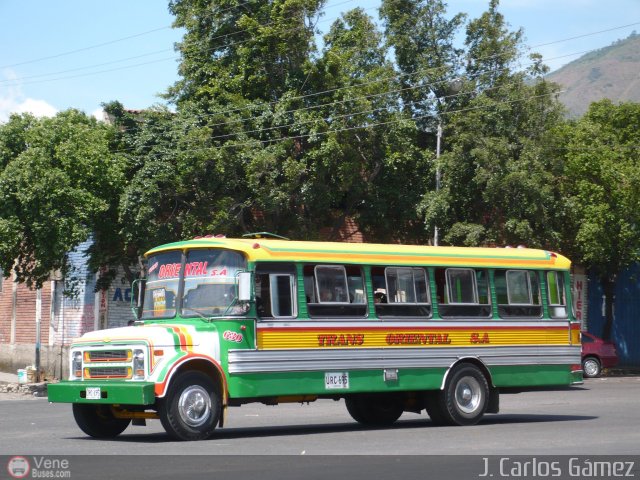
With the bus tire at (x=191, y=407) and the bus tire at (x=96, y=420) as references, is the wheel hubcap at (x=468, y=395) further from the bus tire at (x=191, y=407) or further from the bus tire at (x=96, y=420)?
the bus tire at (x=96, y=420)

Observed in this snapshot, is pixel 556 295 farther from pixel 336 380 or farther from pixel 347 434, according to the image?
pixel 347 434

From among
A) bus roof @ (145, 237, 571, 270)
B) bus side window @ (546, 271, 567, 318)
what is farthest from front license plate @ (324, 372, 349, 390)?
bus side window @ (546, 271, 567, 318)

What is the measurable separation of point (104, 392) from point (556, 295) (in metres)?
8.34

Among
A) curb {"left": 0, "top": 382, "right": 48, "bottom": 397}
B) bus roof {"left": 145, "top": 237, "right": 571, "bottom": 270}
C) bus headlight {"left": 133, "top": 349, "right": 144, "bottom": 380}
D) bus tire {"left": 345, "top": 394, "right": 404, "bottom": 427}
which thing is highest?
bus roof {"left": 145, "top": 237, "right": 571, "bottom": 270}

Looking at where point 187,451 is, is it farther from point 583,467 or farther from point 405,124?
point 405,124

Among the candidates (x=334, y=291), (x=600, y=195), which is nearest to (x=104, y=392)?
(x=334, y=291)

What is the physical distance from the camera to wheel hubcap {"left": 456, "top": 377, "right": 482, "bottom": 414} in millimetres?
17328

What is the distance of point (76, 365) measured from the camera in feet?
50.4

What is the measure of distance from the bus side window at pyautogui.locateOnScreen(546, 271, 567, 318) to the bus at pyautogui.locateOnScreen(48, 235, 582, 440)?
0.03 metres

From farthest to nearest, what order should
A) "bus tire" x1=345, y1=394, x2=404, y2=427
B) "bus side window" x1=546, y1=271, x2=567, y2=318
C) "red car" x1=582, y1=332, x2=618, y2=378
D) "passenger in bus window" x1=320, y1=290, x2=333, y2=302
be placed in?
"red car" x1=582, y1=332, x2=618, y2=378 → "bus side window" x1=546, y1=271, x2=567, y2=318 → "bus tire" x1=345, y1=394, x2=404, y2=427 → "passenger in bus window" x1=320, y1=290, x2=333, y2=302

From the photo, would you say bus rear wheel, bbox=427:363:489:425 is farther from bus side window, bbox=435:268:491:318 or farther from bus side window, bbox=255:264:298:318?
bus side window, bbox=255:264:298:318

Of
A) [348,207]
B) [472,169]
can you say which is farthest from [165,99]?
[472,169]

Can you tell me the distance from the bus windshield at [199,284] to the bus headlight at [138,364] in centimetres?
107

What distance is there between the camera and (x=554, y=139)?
35594 mm
